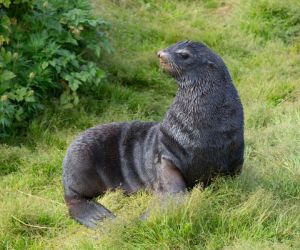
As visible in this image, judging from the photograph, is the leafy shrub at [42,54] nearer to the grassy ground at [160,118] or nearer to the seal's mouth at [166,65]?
the grassy ground at [160,118]

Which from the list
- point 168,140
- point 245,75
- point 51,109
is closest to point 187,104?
point 168,140

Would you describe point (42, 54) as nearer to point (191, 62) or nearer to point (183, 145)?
point (191, 62)

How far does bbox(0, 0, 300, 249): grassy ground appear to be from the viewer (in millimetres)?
3730

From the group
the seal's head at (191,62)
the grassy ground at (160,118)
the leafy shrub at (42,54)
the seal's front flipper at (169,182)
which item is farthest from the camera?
the leafy shrub at (42,54)

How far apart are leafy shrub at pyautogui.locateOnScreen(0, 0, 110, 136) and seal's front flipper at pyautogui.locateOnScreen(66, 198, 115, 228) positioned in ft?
5.09

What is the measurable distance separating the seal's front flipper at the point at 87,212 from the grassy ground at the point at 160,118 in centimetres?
6

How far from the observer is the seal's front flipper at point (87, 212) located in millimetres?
4262

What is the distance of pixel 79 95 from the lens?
6.60 meters

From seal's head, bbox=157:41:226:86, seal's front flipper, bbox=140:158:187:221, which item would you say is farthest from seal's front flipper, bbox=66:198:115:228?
seal's head, bbox=157:41:226:86

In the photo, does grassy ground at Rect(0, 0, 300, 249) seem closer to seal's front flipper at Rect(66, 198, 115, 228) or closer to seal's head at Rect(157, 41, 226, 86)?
seal's front flipper at Rect(66, 198, 115, 228)

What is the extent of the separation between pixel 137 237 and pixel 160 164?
0.69 metres

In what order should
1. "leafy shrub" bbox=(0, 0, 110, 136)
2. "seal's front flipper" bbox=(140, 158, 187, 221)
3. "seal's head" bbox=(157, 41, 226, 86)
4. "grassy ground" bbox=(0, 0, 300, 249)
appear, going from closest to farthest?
"grassy ground" bbox=(0, 0, 300, 249) < "seal's front flipper" bbox=(140, 158, 187, 221) < "seal's head" bbox=(157, 41, 226, 86) < "leafy shrub" bbox=(0, 0, 110, 136)

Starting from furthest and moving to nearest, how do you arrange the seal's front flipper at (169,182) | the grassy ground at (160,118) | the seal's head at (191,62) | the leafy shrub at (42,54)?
the leafy shrub at (42,54), the seal's head at (191,62), the seal's front flipper at (169,182), the grassy ground at (160,118)

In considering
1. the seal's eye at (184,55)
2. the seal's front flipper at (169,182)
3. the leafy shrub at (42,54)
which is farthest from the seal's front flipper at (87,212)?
the leafy shrub at (42,54)
